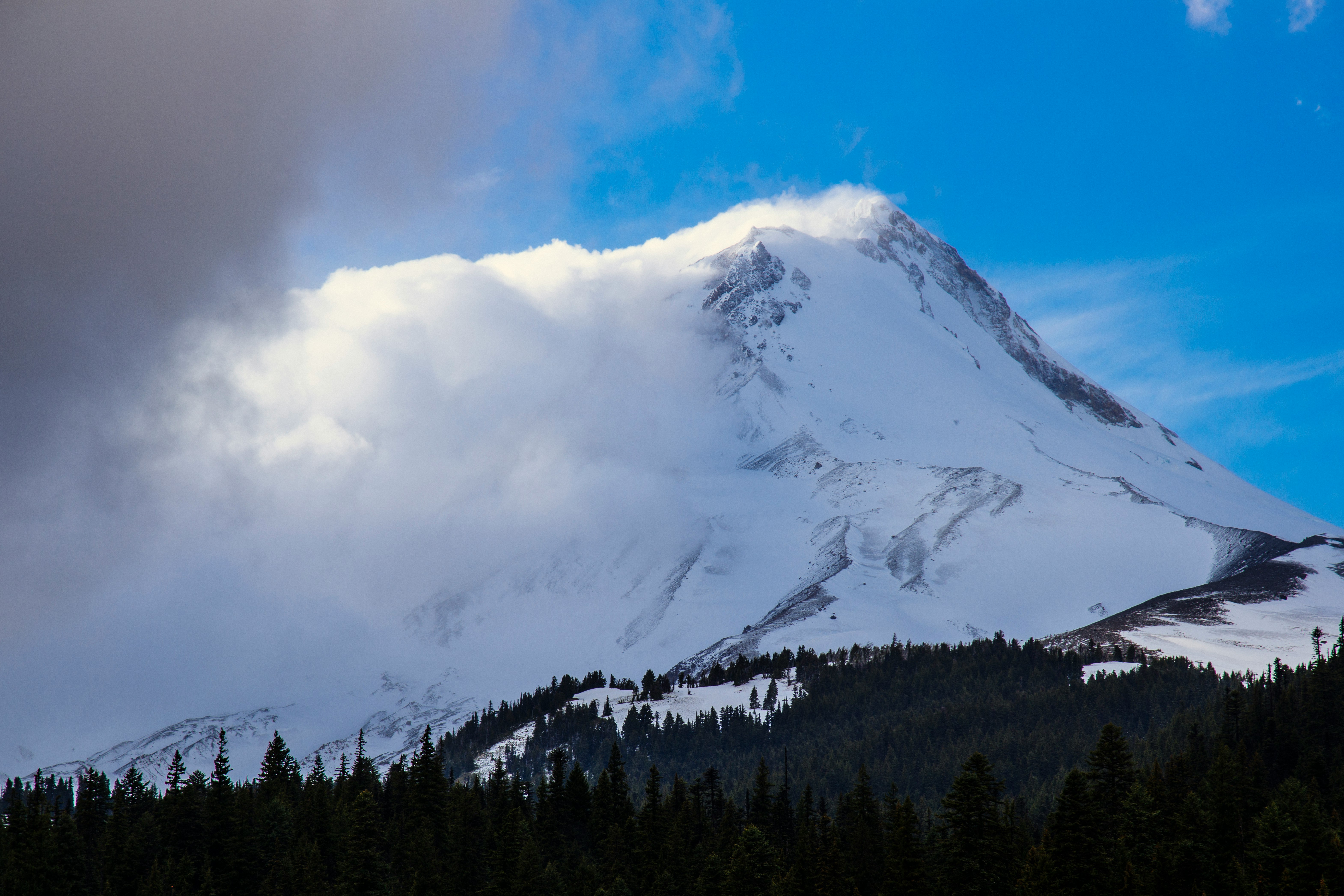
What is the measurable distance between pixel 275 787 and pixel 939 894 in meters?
75.6

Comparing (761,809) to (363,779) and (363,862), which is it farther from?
(363,779)

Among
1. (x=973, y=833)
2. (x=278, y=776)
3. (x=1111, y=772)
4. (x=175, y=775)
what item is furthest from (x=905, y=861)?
(x=278, y=776)

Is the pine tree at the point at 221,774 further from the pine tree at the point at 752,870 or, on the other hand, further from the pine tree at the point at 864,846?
the pine tree at the point at 864,846

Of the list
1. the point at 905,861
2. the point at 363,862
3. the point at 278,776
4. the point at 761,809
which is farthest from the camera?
the point at 278,776

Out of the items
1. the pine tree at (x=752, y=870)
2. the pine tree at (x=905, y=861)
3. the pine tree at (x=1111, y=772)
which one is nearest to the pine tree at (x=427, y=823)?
the pine tree at (x=752, y=870)

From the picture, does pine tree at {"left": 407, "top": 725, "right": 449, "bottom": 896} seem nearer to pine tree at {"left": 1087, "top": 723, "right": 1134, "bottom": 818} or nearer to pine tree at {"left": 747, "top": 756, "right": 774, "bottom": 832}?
pine tree at {"left": 747, "top": 756, "right": 774, "bottom": 832}

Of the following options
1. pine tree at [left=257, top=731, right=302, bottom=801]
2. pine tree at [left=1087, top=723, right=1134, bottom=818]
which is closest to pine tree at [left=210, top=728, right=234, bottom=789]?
pine tree at [left=257, top=731, right=302, bottom=801]

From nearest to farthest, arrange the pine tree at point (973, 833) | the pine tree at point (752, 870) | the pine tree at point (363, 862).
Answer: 1. the pine tree at point (973, 833)
2. the pine tree at point (752, 870)
3. the pine tree at point (363, 862)

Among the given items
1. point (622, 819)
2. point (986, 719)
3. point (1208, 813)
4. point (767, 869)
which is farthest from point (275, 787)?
point (986, 719)

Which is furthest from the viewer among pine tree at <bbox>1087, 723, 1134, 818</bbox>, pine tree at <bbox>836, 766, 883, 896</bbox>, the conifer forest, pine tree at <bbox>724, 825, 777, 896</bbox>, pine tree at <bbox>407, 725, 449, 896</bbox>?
pine tree at <bbox>407, 725, 449, 896</bbox>

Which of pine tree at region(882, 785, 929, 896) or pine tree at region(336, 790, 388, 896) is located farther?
pine tree at region(336, 790, 388, 896)

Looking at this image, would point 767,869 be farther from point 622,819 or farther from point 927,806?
point 927,806

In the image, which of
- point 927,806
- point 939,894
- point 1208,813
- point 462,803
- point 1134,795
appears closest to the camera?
point 939,894

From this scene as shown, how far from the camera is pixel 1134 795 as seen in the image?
7281 centimetres
